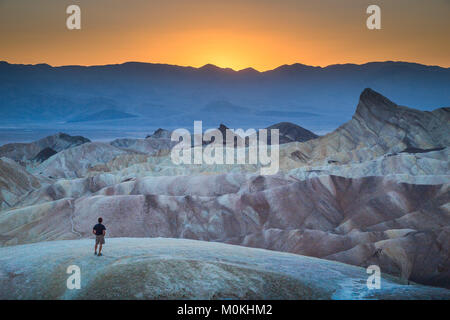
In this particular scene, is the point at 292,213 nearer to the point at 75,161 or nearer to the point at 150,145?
the point at 75,161

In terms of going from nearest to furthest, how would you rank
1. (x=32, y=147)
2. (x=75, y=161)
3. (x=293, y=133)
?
(x=75, y=161)
(x=32, y=147)
(x=293, y=133)

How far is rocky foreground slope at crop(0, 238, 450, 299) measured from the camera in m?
15.0

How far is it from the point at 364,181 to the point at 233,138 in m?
68.0

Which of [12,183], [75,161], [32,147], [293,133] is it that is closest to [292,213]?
[12,183]

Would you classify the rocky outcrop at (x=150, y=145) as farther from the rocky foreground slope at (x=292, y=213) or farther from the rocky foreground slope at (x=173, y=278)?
the rocky foreground slope at (x=173, y=278)

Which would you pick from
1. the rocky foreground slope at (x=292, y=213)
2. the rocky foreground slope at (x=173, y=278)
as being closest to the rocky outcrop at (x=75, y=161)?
the rocky foreground slope at (x=292, y=213)

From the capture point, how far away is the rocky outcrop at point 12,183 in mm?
55284

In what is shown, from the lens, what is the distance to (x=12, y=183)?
194ft

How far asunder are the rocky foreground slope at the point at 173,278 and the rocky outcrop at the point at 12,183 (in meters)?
39.7

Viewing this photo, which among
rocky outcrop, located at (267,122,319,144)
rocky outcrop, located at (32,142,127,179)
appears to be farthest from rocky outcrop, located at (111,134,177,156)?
rocky outcrop, located at (267,122,319,144)

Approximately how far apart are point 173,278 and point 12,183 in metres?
49.8
